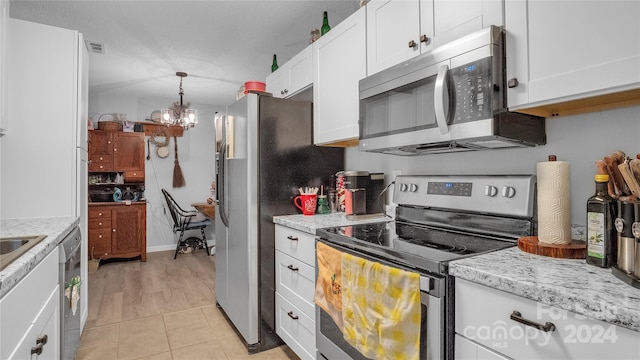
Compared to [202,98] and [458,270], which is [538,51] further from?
[202,98]

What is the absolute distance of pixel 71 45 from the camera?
2209mm

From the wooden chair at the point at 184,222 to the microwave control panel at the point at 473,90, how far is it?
14.1 feet

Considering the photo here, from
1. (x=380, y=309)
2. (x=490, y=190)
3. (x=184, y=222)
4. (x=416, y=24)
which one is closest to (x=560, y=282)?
(x=380, y=309)

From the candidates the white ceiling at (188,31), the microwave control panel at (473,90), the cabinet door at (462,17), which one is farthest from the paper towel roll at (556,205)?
the white ceiling at (188,31)

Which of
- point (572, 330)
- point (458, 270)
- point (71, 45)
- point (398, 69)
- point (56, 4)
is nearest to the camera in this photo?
point (572, 330)

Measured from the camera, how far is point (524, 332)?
866 millimetres

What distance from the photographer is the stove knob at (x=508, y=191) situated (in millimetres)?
1396

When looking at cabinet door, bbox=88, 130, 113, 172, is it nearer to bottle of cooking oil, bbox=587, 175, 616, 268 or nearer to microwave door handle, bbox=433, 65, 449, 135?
microwave door handle, bbox=433, 65, 449, 135

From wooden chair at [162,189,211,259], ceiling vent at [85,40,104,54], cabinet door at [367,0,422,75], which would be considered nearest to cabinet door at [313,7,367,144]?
cabinet door at [367,0,422,75]

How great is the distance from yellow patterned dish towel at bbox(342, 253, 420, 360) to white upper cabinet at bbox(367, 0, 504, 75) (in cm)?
99

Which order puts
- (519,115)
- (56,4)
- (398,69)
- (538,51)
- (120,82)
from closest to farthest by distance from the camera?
(538,51)
(519,115)
(398,69)
(56,4)
(120,82)

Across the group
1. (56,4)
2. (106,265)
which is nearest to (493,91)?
(56,4)

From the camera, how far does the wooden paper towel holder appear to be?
41.5 inches

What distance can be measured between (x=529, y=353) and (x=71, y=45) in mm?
2856
